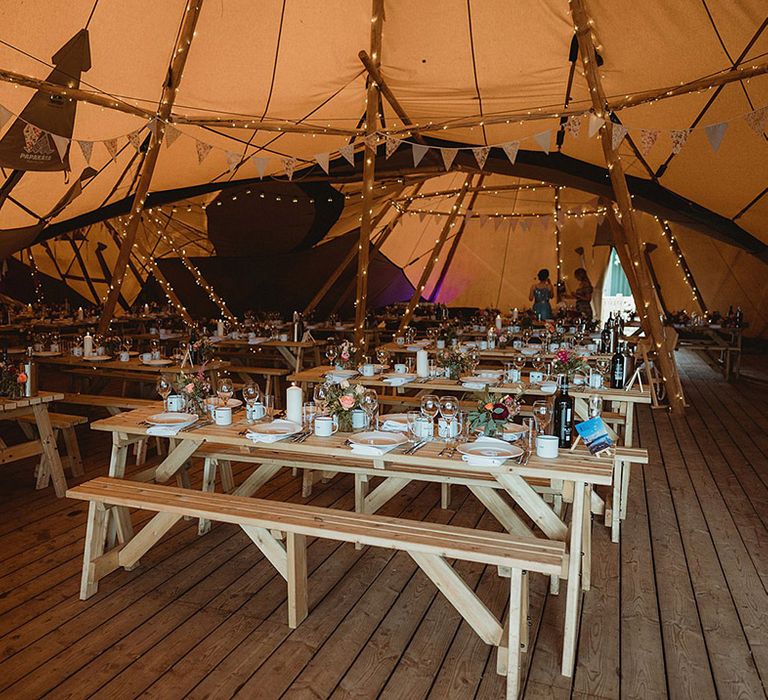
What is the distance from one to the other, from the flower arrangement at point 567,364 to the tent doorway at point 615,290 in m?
12.7

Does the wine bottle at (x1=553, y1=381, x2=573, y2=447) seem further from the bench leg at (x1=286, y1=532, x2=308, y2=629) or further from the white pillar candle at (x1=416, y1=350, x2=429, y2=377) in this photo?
the white pillar candle at (x1=416, y1=350, x2=429, y2=377)

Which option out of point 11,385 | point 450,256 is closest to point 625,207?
point 11,385

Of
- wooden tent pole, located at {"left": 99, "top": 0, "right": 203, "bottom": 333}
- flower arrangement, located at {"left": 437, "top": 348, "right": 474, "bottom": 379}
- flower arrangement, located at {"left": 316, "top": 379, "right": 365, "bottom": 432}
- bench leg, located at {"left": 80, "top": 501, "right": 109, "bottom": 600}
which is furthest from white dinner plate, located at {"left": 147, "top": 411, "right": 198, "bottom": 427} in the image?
wooden tent pole, located at {"left": 99, "top": 0, "right": 203, "bottom": 333}

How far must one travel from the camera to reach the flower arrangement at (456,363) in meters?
5.30

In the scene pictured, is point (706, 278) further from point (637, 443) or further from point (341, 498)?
point (341, 498)

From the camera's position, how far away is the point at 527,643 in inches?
Answer: 108

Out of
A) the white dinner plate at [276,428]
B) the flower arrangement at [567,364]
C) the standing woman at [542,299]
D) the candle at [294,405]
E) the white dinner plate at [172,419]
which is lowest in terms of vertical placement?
the white dinner plate at [172,419]

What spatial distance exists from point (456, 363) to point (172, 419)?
2524 millimetres

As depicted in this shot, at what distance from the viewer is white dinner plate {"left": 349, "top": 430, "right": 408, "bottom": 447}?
9.73 feet

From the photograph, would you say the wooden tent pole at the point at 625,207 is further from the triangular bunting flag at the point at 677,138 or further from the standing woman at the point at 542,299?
the standing woman at the point at 542,299

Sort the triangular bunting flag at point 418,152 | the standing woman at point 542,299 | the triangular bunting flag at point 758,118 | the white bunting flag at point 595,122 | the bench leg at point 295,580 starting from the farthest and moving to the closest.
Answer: the standing woman at point 542,299 → the triangular bunting flag at point 418,152 → the white bunting flag at point 595,122 → the triangular bunting flag at point 758,118 → the bench leg at point 295,580

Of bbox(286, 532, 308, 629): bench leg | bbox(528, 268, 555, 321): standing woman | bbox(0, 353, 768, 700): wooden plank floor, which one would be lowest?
bbox(0, 353, 768, 700): wooden plank floor

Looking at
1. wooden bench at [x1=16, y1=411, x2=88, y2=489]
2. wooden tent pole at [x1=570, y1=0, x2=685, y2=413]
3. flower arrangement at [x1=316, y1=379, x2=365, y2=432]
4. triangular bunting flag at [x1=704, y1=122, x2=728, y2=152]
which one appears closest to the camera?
flower arrangement at [x1=316, y1=379, x2=365, y2=432]

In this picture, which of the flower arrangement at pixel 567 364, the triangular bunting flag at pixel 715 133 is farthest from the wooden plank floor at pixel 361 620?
the triangular bunting flag at pixel 715 133
